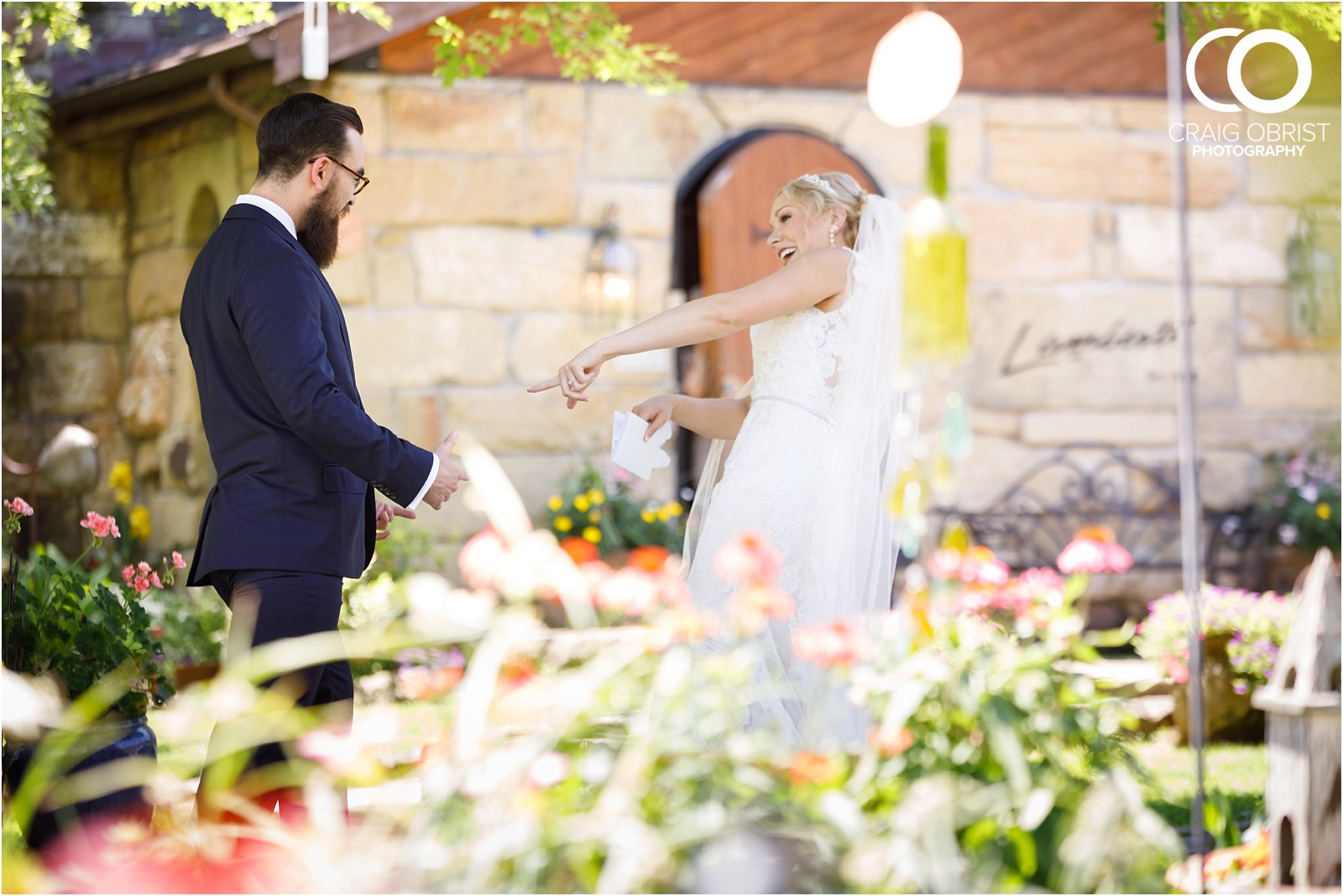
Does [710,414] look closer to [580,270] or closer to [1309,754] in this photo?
[1309,754]

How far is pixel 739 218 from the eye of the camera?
6.10m

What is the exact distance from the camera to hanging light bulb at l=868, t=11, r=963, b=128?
3668 millimetres

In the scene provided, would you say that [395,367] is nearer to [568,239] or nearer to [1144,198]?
[568,239]

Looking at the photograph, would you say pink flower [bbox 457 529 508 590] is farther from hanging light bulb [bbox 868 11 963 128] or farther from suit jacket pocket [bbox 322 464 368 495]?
hanging light bulb [bbox 868 11 963 128]

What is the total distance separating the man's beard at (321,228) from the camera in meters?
2.72

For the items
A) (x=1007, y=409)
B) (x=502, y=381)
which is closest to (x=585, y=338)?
(x=502, y=381)

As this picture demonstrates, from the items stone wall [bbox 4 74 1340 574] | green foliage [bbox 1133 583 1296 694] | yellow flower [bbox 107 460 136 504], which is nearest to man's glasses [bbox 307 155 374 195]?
stone wall [bbox 4 74 1340 574]

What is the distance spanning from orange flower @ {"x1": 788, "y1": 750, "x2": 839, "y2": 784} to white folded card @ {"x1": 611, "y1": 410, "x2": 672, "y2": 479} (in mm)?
1482

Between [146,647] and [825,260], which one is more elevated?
[825,260]

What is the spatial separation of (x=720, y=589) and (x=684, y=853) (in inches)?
59.6

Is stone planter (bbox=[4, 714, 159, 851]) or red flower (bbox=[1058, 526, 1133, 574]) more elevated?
red flower (bbox=[1058, 526, 1133, 574])

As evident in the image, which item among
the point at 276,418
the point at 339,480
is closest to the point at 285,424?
the point at 276,418

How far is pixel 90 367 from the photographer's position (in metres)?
6.84

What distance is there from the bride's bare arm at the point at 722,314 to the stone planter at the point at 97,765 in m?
1.27
